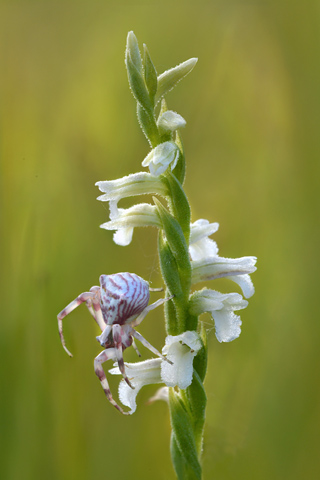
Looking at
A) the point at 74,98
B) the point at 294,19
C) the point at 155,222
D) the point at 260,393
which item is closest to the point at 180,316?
the point at 155,222

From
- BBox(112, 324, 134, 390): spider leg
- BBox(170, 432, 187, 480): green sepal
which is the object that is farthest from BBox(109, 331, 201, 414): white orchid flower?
BBox(170, 432, 187, 480): green sepal

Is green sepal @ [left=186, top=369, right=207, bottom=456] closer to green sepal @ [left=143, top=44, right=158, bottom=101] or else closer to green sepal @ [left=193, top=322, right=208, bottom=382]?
green sepal @ [left=193, top=322, right=208, bottom=382]

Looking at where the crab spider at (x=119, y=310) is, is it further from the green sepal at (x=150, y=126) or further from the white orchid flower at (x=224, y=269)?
the green sepal at (x=150, y=126)

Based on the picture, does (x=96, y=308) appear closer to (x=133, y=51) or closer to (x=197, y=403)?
(x=197, y=403)

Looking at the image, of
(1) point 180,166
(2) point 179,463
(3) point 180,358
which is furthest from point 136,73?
(2) point 179,463

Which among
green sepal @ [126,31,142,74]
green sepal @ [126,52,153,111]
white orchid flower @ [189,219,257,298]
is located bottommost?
white orchid flower @ [189,219,257,298]

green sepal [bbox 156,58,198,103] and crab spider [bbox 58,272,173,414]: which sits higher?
green sepal [bbox 156,58,198,103]

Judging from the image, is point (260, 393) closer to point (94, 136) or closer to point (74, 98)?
point (94, 136)
